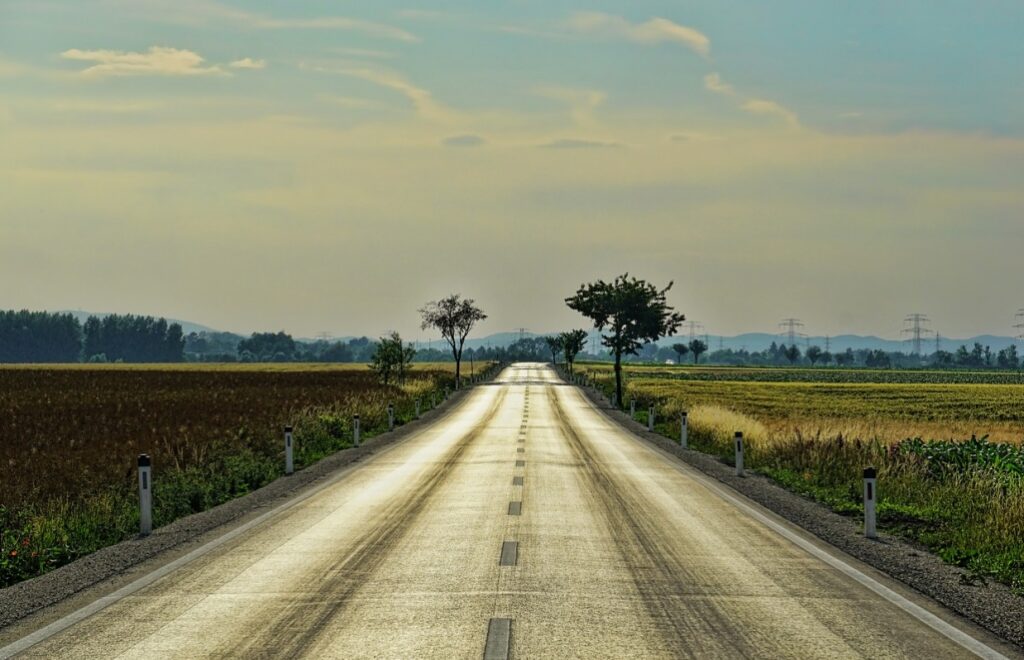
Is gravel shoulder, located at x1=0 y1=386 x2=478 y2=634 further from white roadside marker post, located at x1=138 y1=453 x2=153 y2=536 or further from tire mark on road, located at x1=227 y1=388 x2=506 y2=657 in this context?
tire mark on road, located at x1=227 y1=388 x2=506 y2=657

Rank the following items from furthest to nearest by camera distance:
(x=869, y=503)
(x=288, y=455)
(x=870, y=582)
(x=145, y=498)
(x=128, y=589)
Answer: (x=288, y=455)
(x=145, y=498)
(x=869, y=503)
(x=870, y=582)
(x=128, y=589)

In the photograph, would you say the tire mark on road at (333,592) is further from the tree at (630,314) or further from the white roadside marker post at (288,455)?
the tree at (630,314)

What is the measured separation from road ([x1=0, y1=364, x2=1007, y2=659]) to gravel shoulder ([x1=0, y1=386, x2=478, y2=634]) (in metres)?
0.46

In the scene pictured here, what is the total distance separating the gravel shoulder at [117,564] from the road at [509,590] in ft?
1.50

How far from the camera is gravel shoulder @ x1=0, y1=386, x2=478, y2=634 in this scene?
8422 mm

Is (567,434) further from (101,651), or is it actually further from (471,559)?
(101,651)

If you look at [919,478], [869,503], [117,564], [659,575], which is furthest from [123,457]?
[919,478]

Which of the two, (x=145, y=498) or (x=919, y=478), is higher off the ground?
(x=145, y=498)

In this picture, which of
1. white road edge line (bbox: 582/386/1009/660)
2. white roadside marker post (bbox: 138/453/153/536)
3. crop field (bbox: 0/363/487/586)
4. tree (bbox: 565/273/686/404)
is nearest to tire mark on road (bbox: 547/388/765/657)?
white road edge line (bbox: 582/386/1009/660)

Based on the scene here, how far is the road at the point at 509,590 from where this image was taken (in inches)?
281

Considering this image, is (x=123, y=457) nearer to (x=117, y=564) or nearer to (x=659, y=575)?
(x=117, y=564)

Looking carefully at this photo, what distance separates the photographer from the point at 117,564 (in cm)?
1053

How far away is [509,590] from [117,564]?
Result: 4.62 meters

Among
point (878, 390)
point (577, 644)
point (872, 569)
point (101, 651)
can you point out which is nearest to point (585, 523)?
point (872, 569)
